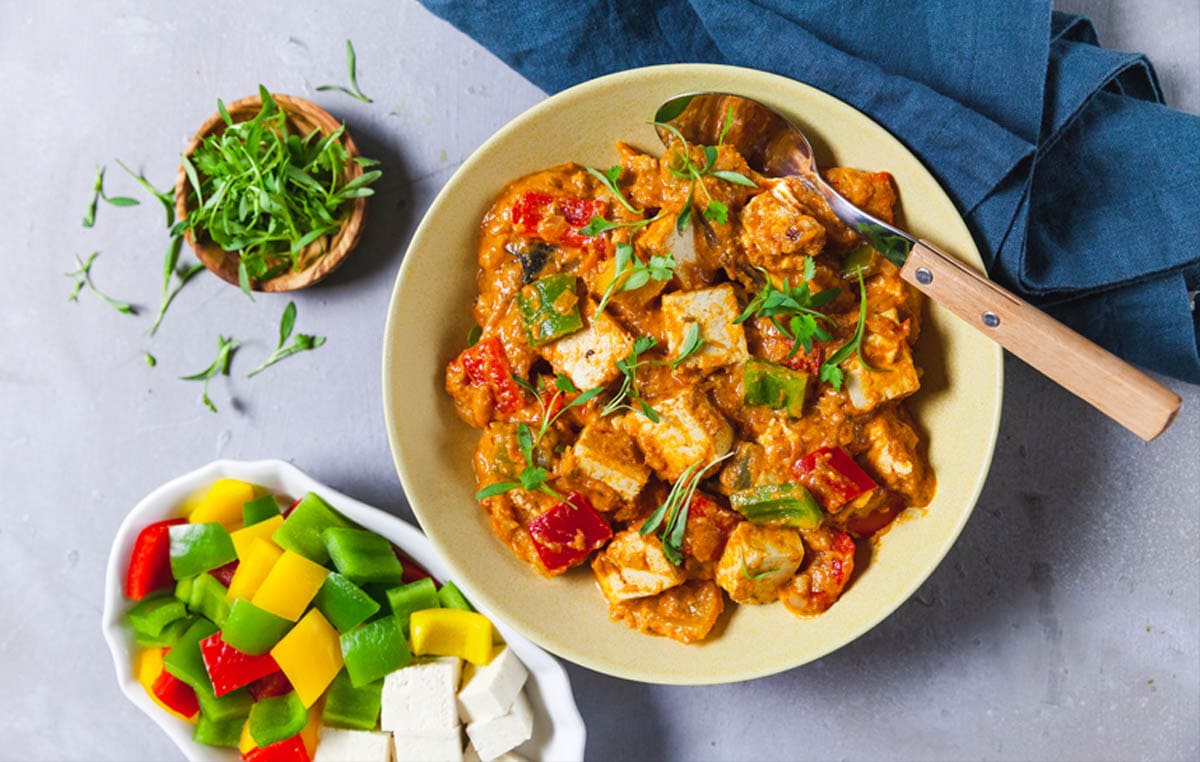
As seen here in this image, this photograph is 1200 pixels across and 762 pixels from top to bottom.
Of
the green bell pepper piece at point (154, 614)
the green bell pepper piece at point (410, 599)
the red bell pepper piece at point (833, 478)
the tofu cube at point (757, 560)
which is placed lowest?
the green bell pepper piece at point (154, 614)

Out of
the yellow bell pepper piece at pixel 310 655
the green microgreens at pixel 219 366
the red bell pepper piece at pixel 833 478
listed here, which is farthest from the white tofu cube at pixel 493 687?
the green microgreens at pixel 219 366

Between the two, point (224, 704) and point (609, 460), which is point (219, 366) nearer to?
point (224, 704)

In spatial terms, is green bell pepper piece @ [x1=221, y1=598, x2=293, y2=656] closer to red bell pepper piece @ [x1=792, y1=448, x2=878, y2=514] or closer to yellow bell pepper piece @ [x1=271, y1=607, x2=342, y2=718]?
yellow bell pepper piece @ [x1=271, y1=607, x2=342, y2=718]

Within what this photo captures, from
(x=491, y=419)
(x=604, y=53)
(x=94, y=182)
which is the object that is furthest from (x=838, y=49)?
(x=94, y=182)

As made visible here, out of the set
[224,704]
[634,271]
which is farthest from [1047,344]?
[224,704]

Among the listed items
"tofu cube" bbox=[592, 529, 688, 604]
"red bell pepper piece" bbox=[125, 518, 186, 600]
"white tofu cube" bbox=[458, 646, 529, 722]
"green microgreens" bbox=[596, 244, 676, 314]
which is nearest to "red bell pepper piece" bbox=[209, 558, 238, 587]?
"red bell pepper piece" bbox=[125, 518, 186, 600]

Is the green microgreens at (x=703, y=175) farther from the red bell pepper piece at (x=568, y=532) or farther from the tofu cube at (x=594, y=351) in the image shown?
the red bell pepper piece at (x=568, y=532)
